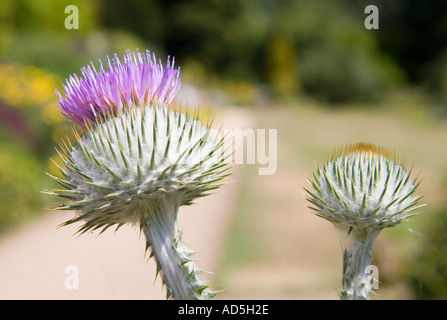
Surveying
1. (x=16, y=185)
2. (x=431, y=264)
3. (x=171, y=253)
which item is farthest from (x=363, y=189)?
(x=16, y=185)

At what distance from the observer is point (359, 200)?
1.77m

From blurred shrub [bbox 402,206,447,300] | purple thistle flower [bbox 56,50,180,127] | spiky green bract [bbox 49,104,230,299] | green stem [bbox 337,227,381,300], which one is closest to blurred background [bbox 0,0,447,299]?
blurred shrub [bbox 402,206,447,300]

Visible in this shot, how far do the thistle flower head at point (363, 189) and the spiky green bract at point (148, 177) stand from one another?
34 cm

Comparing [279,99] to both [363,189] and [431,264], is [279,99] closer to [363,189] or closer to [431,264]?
[431,264]

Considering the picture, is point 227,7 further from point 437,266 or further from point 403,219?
point 403,219

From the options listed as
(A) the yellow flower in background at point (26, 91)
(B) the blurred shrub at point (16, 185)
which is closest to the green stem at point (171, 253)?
(B) the blurred shrub at point (16, 185)

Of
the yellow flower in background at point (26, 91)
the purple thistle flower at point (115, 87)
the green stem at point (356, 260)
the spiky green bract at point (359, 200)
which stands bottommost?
the green stem at point (356, 260)

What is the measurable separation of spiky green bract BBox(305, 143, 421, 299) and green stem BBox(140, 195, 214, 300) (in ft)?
1.31

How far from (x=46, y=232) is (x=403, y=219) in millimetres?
7328

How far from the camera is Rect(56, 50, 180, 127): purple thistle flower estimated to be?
69.5 inches

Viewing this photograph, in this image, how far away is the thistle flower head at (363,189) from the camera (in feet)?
5.70

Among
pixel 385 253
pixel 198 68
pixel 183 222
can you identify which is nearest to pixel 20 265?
pixel 183 222

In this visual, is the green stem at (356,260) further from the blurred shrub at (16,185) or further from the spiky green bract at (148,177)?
the blurred shrub at (16,185)

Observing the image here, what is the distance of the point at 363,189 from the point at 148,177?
2.21 ft
